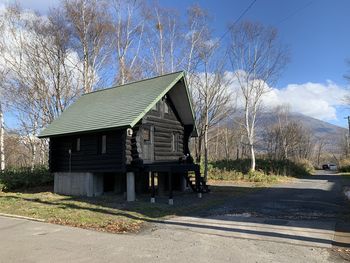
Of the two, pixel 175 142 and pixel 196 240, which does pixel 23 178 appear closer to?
pixel 175 142

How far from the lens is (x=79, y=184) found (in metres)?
21.5

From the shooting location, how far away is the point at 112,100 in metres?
22.0

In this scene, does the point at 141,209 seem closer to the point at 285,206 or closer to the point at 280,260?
the point at 285,206

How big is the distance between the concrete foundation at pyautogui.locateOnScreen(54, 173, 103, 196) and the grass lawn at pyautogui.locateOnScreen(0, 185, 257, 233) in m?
2.08

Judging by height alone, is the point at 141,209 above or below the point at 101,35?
below

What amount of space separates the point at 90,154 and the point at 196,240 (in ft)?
41.4

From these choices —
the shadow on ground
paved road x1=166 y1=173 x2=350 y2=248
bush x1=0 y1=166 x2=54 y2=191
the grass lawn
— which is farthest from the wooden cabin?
paved road x1=166 y1=173 x2=350 y2=248

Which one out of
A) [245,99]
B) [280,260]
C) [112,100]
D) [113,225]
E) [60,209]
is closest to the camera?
[280,260]

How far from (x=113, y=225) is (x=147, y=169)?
6708mm

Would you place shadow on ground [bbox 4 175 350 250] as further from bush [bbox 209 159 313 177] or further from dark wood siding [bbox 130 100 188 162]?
bush [bbox 209 159 313 177]

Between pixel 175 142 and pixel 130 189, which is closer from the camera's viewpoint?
pixel 130 189

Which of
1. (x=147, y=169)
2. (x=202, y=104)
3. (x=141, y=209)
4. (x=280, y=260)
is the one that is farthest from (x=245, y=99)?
Answer: (x=280, y=260)

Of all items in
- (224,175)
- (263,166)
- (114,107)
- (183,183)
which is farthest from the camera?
(263,166)

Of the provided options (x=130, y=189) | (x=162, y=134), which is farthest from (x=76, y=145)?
(x=130, y=189)
